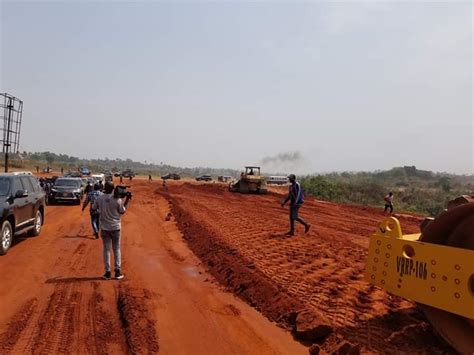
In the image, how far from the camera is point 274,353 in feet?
17.7

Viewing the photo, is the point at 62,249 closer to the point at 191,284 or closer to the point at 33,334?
the point at 191,284

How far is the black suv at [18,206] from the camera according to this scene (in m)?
11.0

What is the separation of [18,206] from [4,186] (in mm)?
621

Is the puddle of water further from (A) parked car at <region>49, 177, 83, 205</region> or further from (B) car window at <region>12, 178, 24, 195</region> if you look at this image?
(A) parked car at <region>49, 177, 83, 205</region>

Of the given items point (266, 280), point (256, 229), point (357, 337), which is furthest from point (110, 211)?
point (256, 229)

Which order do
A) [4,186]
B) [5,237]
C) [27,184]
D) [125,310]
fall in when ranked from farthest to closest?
[27,184] < [4,186] < [5,237] < [125,310]

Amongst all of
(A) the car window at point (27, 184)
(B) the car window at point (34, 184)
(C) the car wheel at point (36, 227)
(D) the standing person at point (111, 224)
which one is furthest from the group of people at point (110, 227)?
(B) the car window at point (34, 184)

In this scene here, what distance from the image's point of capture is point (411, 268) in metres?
4.45

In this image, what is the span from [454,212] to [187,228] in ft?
40.9

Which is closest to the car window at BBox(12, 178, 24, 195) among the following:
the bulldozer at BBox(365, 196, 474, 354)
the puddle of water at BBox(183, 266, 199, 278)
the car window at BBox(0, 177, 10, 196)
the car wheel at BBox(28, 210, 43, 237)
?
the car window at BBox(0, 177, 10, 196)

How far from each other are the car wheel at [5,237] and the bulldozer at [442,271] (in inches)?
359

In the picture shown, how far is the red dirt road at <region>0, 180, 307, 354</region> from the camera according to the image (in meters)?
5.50

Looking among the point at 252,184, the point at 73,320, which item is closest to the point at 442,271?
the point at 73,320

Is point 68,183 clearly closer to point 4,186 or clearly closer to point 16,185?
point 16,185
